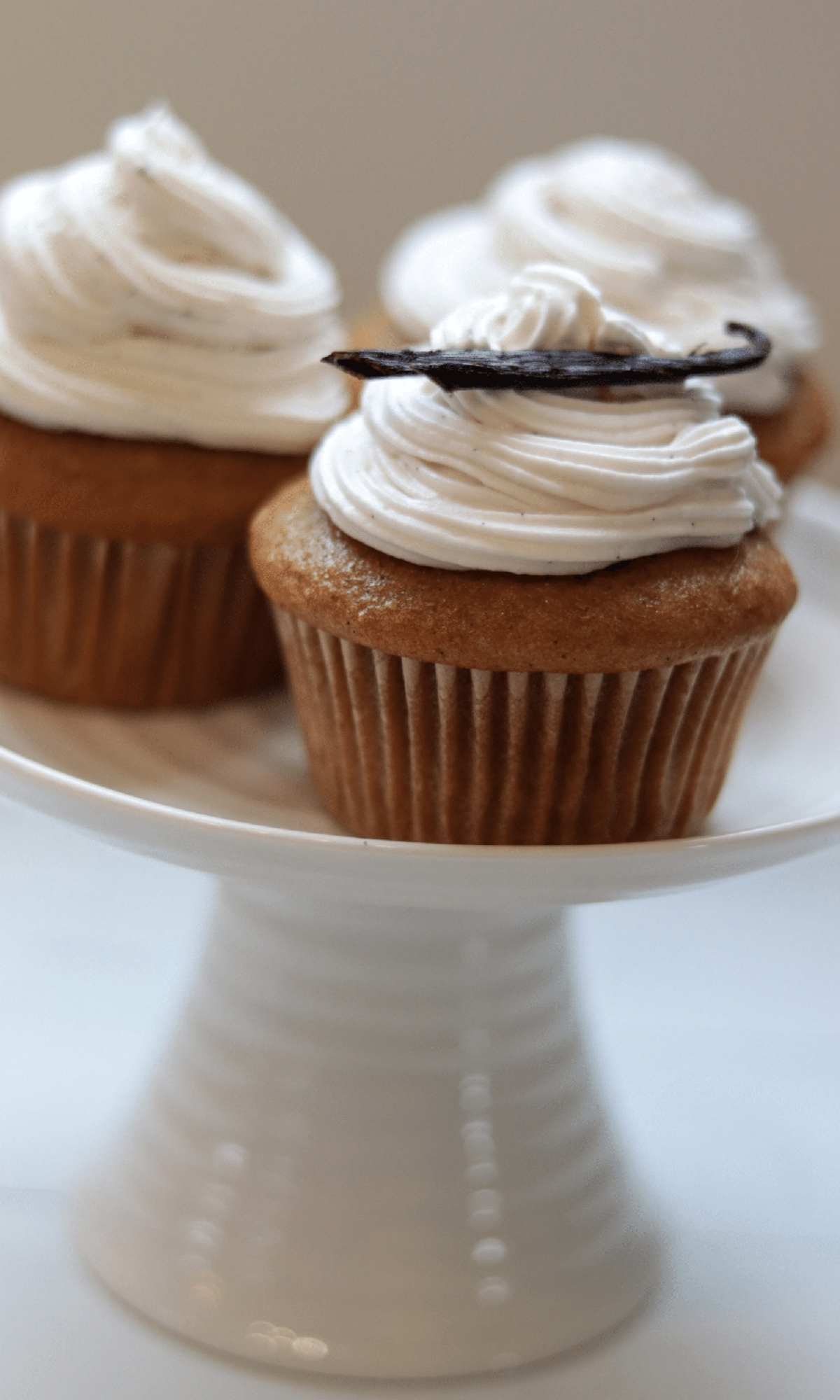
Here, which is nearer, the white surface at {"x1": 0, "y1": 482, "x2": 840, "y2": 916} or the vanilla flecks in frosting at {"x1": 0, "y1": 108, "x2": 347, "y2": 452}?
the white surface at {"x1": 0, "y1": 482, "x2": 840, "y2": 916}

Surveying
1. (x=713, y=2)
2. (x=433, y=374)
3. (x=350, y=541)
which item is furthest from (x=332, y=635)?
(x=713, y=2)

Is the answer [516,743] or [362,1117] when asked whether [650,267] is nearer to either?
[516,743]

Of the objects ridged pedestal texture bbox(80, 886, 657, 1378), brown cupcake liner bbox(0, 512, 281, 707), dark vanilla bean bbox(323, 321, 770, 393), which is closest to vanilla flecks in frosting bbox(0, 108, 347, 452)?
brown cupcake liner bbox(0, 512, 281, 707)

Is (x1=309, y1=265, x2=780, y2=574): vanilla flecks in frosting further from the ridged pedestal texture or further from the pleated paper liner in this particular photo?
the ridged pedestal texture

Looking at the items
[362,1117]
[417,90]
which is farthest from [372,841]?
[417,90]

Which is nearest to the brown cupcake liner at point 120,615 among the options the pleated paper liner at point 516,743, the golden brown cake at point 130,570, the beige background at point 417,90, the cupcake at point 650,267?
the golden brown cake at point 130,570

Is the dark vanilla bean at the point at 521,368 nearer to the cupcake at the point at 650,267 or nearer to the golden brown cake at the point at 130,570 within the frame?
the golden brown cake at the point at 130,570
